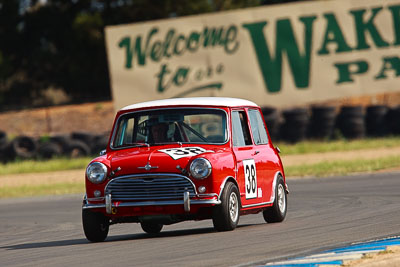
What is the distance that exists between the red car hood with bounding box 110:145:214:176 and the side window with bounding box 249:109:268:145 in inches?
54.1

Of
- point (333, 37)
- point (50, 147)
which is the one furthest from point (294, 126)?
point (50, 147)

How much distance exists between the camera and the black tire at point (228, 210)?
10.1 meters

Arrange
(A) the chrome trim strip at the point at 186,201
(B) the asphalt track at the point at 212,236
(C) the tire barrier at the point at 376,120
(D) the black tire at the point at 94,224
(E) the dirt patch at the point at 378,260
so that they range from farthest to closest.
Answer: (C) the tire barrier at the point at 376,120 → (D) the black tire at the point at 94,224 → (A) the chrome trim strip at the point at 186,201 → (B) the asphalt track at the point at 212,236 → (E) the dirt patch at the point at 378,260

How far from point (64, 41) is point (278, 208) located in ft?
141

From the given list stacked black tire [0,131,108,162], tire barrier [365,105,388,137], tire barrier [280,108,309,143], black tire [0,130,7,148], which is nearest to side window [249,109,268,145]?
tire barrier [280,108,309,143]

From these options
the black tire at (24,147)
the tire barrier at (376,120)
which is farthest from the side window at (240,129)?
the black tire at (24,147)

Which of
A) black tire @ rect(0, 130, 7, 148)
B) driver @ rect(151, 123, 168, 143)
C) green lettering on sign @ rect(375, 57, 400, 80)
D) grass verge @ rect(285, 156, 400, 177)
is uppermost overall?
driver @ rect(151, 123, 168, 143)

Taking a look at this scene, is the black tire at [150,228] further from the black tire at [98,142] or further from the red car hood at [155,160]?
the black tire at [98,142]

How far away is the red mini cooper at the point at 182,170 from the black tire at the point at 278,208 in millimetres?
13

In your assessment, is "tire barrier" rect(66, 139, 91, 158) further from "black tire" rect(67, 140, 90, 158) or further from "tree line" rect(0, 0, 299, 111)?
"tree line" rect(0, 0, 299, 111)

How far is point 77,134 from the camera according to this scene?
31641 mm

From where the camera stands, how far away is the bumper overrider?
1004cm

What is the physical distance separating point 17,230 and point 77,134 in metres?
18.1

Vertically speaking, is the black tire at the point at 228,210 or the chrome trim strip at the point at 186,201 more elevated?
the chrome trim strip at the point at 186,201
